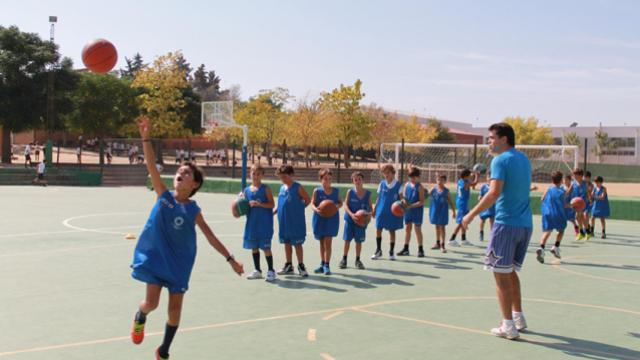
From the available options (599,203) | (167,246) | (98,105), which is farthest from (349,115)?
(167,246)

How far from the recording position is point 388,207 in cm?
1320

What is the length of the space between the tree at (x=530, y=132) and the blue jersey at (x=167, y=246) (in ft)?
303

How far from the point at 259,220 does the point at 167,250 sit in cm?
486

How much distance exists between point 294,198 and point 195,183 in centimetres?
Result: 502

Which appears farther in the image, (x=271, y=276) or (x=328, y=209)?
(x=328, y=209)

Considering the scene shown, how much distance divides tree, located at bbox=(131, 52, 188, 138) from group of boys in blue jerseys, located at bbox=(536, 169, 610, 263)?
41.4m

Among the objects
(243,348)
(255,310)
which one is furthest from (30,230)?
(243,348)

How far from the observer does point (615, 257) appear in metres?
14.3

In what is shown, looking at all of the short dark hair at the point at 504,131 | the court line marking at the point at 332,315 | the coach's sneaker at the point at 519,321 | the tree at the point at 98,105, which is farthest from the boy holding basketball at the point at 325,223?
the tree at the point at 98,105

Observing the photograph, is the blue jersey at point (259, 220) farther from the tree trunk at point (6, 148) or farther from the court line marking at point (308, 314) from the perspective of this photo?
the tree trunk at point (6, 148)

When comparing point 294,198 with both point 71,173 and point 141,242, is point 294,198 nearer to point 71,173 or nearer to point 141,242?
point 141,242

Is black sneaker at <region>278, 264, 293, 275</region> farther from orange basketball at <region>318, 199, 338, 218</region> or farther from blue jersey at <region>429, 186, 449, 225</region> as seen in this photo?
blue jersey at <region>429, 186, 449, 225</region>

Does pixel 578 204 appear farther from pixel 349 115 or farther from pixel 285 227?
pixel 349 115

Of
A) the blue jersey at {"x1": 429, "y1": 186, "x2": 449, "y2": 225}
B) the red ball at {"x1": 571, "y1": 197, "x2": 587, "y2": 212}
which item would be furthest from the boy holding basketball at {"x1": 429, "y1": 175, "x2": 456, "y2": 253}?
the red ball at {"x1": 571, "y1": 197, "x2": 587, "y2": 212}
